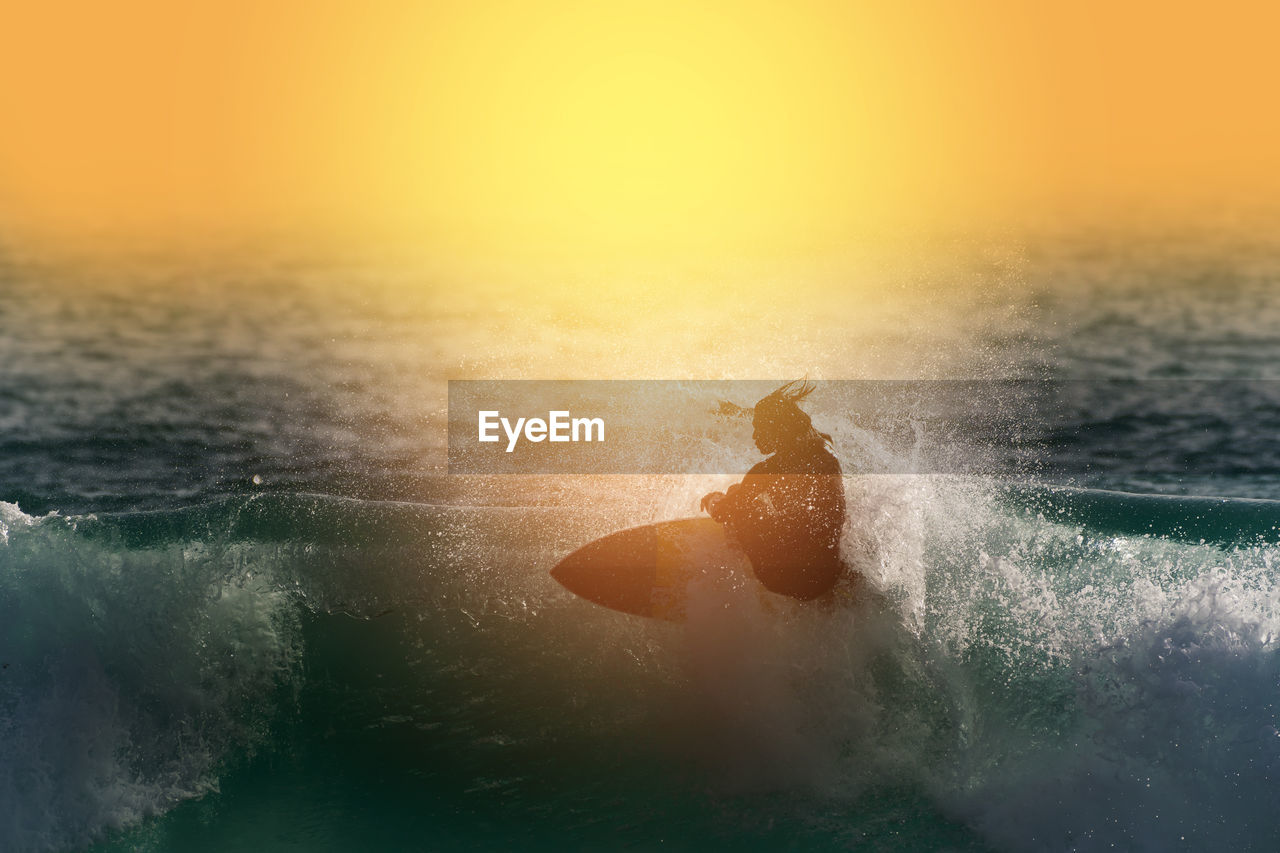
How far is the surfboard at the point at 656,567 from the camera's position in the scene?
14.3ft

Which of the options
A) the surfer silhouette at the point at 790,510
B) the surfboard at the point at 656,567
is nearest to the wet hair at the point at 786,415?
the surfer silhouette at the point at 790,510

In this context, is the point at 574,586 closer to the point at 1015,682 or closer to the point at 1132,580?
the point at 1015,682

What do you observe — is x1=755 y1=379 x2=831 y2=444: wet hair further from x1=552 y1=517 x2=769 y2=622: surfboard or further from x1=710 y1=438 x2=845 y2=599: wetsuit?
x1=552 y1=517 x2=769 y2=622: surfboard

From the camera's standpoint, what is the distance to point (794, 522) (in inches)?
170

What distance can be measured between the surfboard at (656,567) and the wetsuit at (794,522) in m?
0.10

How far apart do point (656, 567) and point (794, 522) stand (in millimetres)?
686

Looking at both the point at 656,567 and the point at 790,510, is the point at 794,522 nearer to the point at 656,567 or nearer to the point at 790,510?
the point at 790,510

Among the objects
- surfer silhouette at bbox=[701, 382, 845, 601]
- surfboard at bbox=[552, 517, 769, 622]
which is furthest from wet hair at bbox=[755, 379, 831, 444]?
surfboard at bbox=[552, 517, 769, 622]

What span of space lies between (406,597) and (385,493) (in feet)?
3.21

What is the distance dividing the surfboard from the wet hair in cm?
54

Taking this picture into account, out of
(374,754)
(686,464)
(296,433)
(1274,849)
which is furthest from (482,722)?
(1274,849)

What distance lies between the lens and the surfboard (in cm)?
435

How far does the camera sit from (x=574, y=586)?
4.44 meters

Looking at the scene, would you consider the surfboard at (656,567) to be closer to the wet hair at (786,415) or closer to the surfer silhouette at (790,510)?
the surfer silhouette at (790,510)
